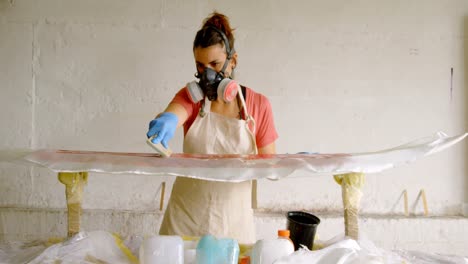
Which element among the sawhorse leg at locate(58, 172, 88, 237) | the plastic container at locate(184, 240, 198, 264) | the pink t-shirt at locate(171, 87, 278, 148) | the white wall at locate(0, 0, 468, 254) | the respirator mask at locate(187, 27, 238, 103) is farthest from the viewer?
the white wall at locate(0, 0, 468, 254)

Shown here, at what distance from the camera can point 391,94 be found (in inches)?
101

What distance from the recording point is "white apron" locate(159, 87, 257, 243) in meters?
1.68

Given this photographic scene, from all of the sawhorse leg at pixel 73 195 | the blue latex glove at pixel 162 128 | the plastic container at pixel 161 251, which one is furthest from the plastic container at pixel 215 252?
the sawhorse leg at pixel 73 195

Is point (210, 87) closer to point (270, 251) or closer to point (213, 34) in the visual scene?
point (213, 34)

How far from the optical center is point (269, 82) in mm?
2535

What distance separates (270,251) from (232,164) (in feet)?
1.07

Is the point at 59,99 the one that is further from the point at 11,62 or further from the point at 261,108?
the point at 261,108

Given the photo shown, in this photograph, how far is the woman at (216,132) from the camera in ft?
5.50

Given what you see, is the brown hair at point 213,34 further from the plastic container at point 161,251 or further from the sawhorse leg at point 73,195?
the plastic container at point 161,251

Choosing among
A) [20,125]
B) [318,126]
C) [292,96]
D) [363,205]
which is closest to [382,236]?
[363,205]

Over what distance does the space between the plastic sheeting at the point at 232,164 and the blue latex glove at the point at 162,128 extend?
73 mm

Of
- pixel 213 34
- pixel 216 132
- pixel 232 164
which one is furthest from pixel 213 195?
pixel 213 34

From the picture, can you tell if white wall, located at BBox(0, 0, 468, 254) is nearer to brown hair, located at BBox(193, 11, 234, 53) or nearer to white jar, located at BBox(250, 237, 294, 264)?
brown hair, located at BBox(193, 11, 234, 53)

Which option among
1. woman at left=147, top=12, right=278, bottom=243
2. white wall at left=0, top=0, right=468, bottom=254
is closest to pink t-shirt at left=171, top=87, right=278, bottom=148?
woman at left=147, top=12, right=278, bottom=243
